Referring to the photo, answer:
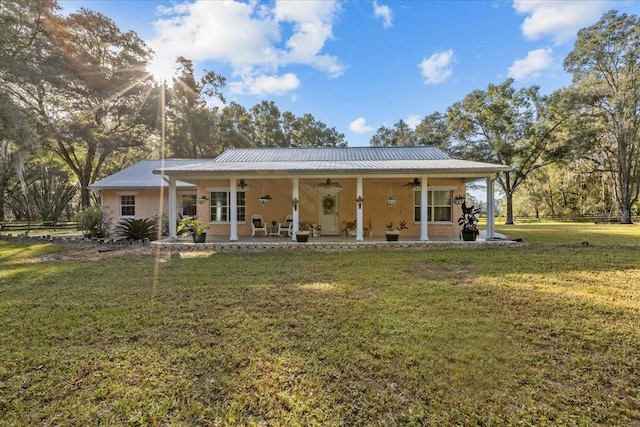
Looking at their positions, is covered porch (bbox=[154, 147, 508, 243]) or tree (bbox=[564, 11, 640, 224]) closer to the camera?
covered porch (bbox=[154, 147, 508, 243])

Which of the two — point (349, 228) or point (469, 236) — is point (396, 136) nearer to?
point (349, 228)

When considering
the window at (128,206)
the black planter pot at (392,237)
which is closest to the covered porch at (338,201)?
the black planter pot at (392,237)

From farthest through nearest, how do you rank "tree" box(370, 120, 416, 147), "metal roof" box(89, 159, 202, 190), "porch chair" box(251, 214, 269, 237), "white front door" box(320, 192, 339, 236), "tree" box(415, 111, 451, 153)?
"tree" box(370, 120, 416, 147) < "tree" box(415, 111, 451, 153) < "metal roof" box(89, 159, 202, 190) < "white front door" box(320, 192, 339, 236) < "porch chair" box(251, 214, 269, 237)

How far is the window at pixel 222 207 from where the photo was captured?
12.7 meters

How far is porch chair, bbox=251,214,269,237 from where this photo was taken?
39.8ft

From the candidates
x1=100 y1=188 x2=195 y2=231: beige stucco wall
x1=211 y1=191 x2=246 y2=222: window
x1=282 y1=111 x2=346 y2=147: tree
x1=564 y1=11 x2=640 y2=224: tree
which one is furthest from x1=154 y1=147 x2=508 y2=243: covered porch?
x1=282 y1=111 x2=346 y2=147: tree

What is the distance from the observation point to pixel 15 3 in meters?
13.8

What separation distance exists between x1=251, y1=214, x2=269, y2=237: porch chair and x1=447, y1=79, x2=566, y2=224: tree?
1921cm

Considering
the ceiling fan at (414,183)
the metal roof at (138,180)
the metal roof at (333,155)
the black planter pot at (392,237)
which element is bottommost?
the black planter pot at (392,237)

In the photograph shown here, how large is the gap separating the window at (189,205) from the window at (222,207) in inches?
127

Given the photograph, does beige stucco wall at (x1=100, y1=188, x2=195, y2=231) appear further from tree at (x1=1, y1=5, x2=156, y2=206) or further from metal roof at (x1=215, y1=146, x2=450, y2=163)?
tree at (x1=1, y1=5, x2=156, y2=206)

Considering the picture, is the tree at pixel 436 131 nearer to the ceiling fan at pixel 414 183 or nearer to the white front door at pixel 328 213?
the ceiling fan at pixel 414 183

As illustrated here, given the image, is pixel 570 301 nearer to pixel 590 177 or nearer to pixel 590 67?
pixel 590 67

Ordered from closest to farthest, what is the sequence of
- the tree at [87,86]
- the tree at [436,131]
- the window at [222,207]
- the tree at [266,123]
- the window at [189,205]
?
the window at [222,207] < the window at [189,205] < the tree at [87,86] < the tree at [436,131] < the tree at [266,123]
